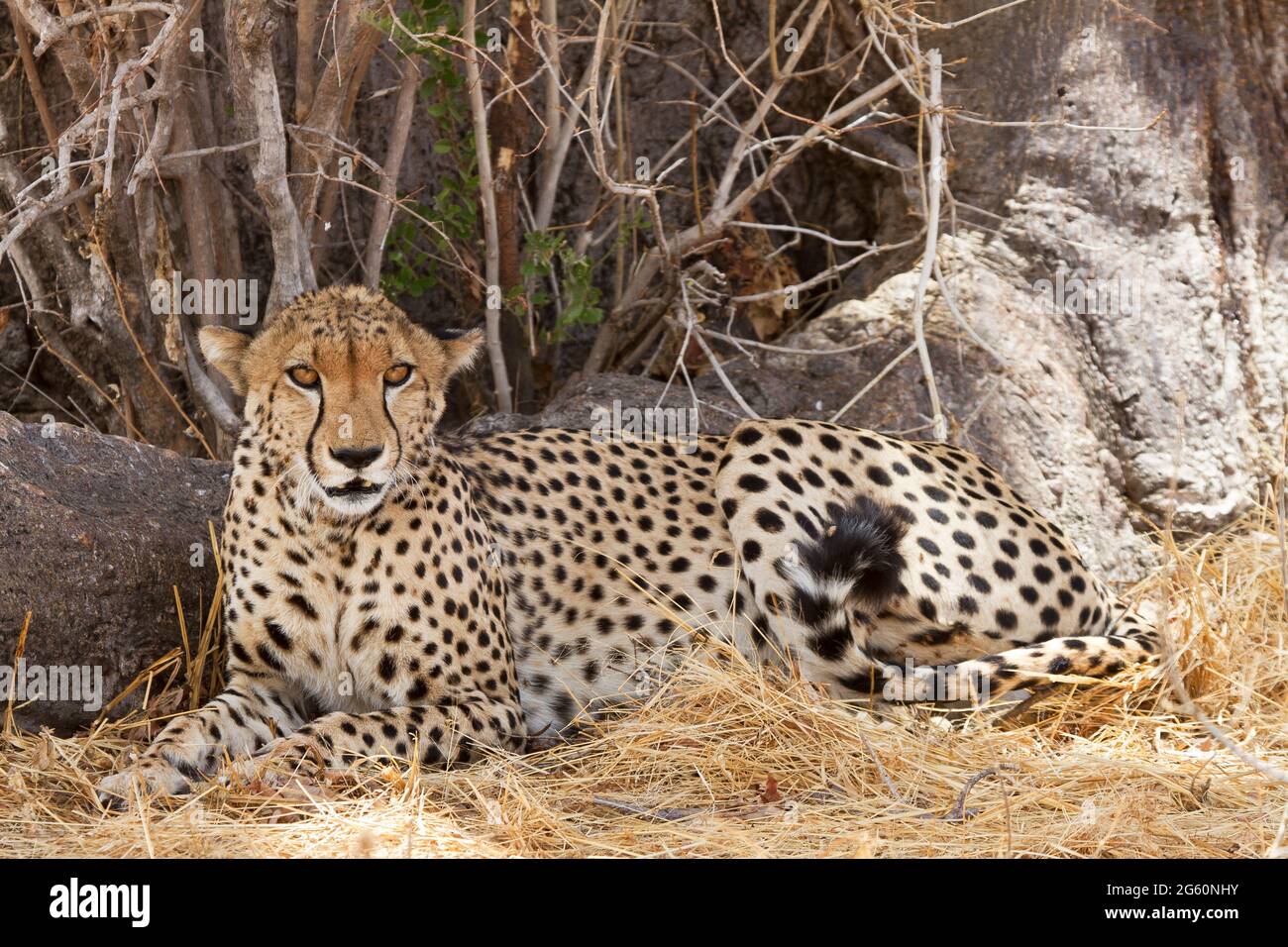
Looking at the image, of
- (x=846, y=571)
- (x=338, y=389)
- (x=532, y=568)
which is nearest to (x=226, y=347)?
(x=338, y=389)

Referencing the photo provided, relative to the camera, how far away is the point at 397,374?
360cm

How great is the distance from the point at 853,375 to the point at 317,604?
2353 millimetres

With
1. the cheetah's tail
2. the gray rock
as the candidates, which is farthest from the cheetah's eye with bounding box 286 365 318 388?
the cheetah's tail

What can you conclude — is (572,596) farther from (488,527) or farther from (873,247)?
(873,247)

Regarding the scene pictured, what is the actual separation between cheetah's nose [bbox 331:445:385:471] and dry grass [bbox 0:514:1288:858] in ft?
2.34

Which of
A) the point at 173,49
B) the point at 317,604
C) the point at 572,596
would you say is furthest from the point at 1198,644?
the point at 173,49

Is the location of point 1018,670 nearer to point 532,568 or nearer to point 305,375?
point 532,568

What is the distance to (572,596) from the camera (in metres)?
4.14

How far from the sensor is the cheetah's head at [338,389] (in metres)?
3.45

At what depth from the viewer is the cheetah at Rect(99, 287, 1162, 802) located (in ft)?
11.6

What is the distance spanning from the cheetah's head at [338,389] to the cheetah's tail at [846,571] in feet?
3.59

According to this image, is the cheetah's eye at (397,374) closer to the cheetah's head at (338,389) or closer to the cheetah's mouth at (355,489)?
the cheetah's head at (338,389)

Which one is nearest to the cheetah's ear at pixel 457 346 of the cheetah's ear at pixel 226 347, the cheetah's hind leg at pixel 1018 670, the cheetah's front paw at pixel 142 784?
the cheetah's ear at pixel 226 347

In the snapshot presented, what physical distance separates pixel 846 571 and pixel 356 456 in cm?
132
